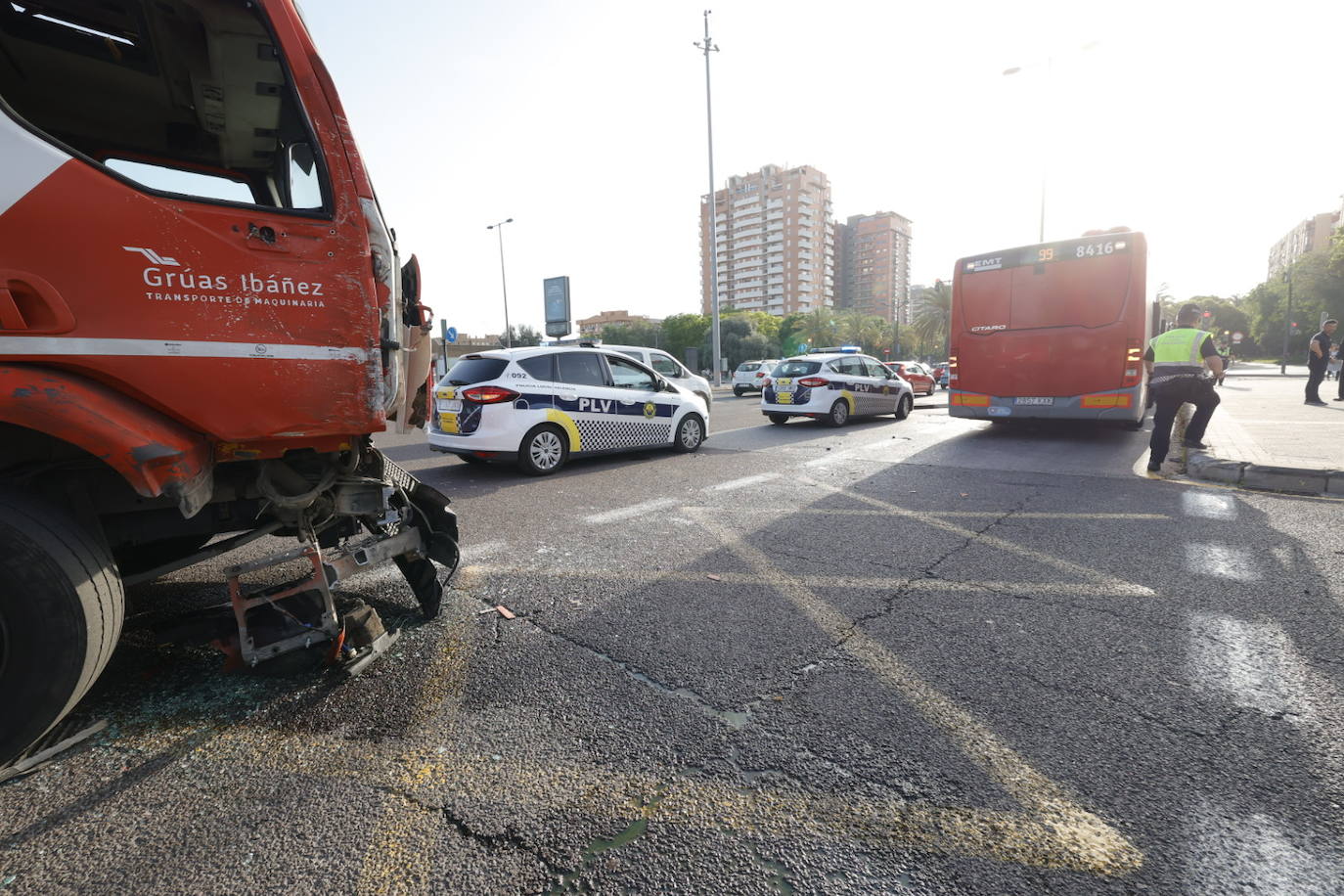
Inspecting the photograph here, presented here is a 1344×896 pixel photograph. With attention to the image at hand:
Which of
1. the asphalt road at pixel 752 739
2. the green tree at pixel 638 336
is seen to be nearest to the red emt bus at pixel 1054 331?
the asphalt road at pixel 752 739

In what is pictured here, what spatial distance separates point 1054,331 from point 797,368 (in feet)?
15.4

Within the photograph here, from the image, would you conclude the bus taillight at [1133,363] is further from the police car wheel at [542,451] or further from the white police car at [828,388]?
the police car wheel at [542,451]

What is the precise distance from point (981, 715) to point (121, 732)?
3217mm

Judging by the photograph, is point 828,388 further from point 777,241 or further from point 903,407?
point 777,241

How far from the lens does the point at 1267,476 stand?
6.50 metres

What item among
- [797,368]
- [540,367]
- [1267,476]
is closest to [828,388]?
[797,368]

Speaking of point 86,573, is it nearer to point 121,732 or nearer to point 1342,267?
point 121,732

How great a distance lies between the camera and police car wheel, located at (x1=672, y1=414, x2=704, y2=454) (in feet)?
31.2

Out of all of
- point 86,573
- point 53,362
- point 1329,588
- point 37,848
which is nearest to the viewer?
point 37,848

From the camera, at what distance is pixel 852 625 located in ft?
10.8

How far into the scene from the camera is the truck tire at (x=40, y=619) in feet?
6.46

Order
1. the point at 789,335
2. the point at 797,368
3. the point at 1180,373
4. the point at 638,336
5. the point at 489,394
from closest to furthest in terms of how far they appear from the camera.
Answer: the point at 1180,373 < the point at 489,394 < the point at 797,368 < the point at 789,335 < the point at 638,336

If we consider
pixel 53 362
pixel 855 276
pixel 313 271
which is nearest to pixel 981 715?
pixel 313 271

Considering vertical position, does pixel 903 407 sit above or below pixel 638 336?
below
